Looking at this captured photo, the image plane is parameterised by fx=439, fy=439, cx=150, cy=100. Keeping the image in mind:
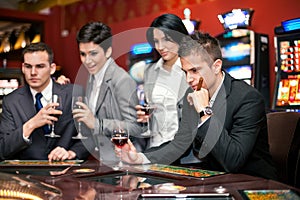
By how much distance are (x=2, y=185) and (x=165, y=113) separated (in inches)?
64.4

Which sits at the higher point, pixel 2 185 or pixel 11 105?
pixel 11 105

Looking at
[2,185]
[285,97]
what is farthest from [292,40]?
[2,185]

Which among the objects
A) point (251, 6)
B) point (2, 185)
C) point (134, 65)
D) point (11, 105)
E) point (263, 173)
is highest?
point (251, 6)

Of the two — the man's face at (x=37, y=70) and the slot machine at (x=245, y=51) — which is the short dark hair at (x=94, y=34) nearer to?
the man's face at (x=37, y=70)

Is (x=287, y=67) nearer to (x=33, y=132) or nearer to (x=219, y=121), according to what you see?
(x=219, y=121)

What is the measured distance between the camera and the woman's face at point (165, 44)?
263cm

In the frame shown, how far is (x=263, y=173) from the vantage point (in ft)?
6.52

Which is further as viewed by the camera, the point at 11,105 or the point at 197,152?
the point at 11,105

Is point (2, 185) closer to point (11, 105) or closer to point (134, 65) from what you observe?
point (11, 105)

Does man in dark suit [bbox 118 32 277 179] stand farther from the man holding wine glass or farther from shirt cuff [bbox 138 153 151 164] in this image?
the man holding wine glass

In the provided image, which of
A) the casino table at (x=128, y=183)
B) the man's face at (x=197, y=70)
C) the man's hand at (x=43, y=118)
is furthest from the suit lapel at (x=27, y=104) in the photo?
the man's face at (x=197, y=70)

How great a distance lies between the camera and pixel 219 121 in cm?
205

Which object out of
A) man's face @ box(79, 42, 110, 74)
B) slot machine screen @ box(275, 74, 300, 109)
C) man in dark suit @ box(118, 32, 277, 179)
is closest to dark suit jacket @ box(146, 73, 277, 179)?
man in dark suit @ box(118, 32, 277, 179)

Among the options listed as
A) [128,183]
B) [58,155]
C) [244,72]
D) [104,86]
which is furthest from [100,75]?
[244,72]
